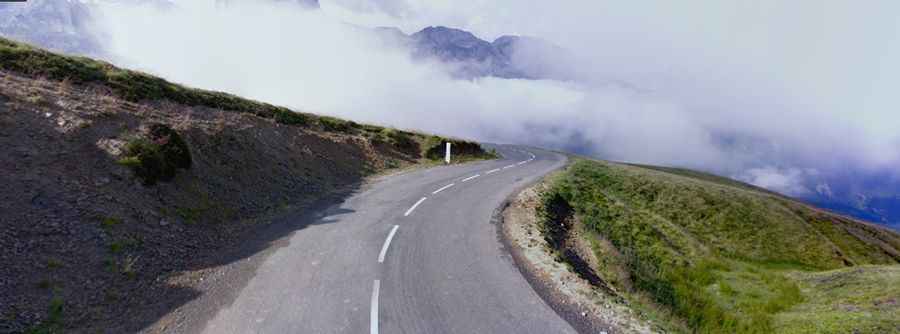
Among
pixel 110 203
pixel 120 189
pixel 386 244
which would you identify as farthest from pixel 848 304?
pixel 120 189

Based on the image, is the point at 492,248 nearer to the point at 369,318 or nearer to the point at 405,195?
the point at 369,318

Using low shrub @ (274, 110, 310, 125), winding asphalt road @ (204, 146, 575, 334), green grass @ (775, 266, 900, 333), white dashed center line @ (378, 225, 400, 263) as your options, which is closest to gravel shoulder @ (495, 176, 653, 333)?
winding asphalt road @ (204, 146, 575, 334)

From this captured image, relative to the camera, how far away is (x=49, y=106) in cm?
1392

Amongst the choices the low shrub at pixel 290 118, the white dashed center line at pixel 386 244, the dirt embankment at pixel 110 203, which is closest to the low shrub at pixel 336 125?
the low shrub at pixel 290 118

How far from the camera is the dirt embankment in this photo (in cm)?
834

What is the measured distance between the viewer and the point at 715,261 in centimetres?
2617

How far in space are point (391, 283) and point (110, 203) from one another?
26.4ft

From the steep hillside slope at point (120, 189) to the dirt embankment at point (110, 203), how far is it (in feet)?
0.11

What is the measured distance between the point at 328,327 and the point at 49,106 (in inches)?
529

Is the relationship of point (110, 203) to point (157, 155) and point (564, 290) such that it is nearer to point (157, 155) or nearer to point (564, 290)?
point (157, 155)

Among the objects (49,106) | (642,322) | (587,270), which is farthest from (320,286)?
(49,106)

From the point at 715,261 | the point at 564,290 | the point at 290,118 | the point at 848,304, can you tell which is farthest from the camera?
the point at 290,118

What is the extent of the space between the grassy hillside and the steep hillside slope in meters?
11.3

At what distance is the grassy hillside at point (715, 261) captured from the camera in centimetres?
1448
